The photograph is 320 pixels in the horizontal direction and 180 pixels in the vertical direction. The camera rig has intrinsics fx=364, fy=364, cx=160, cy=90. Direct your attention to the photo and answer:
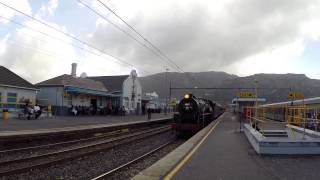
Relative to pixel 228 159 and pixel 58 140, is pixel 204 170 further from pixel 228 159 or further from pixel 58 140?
pixel 58 140

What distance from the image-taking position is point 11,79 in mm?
35250

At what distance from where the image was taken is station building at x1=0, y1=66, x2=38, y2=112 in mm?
32906

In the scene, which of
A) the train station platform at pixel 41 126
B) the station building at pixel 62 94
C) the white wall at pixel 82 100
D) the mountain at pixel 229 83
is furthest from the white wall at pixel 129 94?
the mountain at pixel 229 83

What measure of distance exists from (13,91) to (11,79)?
155 cm

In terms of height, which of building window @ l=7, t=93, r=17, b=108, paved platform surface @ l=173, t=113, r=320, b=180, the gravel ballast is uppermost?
building window @ l=7, t=93, r=17, b=108

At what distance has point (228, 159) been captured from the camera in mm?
11648

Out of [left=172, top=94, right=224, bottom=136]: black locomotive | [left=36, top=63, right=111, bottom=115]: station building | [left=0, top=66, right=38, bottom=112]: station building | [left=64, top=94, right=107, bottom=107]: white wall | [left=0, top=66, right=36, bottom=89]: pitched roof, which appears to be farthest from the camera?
[left=64, top=94, right=107, bottom=107]: white wall

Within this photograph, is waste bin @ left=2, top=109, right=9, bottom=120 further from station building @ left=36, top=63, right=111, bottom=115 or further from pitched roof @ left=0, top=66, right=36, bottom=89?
station building @ left=36, top=63, right=111, bottom=115

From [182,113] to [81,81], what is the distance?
2630cm

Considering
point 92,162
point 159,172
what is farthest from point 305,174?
point 92,162

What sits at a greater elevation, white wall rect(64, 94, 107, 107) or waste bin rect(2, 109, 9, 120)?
white wall rect(64, 94, 107, 107)

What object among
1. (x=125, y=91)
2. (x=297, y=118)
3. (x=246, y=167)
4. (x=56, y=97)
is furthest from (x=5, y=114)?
(x=125, y=91)

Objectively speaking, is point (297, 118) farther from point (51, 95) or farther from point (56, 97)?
point (51, 95)

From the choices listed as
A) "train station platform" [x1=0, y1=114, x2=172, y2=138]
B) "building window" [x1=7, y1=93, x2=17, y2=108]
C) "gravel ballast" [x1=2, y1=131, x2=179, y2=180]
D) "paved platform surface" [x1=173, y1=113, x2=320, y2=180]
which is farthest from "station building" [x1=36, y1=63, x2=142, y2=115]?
"paved platform surface" [x1=173, y1=113, x2=320, y2=180]
